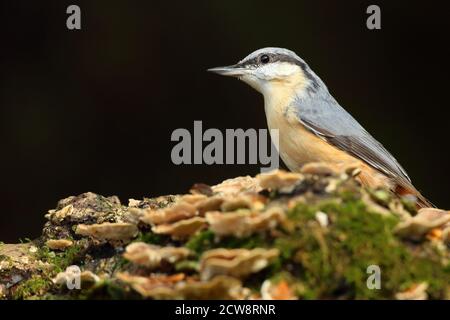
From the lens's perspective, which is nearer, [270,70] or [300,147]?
[300,147]

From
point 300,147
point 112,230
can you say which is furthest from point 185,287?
point 300,147

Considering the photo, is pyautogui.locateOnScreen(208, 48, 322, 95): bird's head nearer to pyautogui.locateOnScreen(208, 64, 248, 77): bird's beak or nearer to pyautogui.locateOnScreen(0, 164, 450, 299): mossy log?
pyautogui.locateOnScreen(208, 64, 248, 77): bird's beak

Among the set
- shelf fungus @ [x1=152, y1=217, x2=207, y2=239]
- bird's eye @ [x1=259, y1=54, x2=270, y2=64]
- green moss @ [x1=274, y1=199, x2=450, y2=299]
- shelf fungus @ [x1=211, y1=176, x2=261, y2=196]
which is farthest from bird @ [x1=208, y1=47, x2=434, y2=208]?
shelf fungus @ [x1=152, y1=217, x2=207, y2=239]

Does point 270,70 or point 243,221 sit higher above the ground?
point 270,70

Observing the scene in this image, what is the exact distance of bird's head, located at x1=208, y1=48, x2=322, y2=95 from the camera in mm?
4605

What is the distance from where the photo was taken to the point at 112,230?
3094mm

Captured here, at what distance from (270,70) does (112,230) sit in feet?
6.13

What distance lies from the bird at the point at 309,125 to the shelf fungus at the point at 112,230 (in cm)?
143

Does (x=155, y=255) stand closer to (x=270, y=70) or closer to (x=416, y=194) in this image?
(x=416, y=194)

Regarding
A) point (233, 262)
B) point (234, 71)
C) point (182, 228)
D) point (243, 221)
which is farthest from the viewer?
point (234, 71)

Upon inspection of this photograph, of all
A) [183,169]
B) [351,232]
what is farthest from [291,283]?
[183,169]

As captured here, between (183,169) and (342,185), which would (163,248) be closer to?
(342,185)

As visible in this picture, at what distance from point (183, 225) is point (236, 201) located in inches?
8.1

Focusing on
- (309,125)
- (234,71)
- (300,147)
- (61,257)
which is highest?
(234,71)
